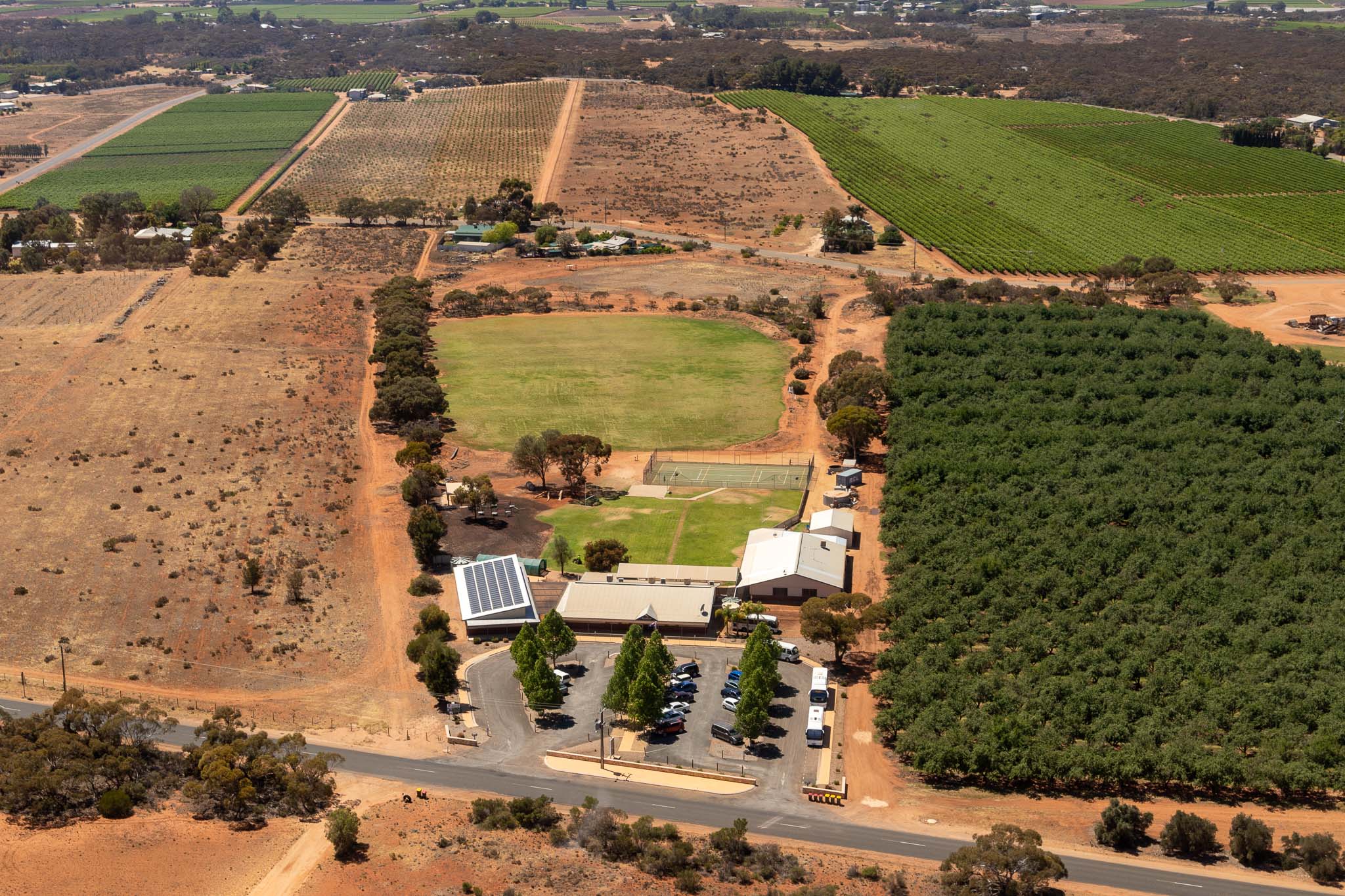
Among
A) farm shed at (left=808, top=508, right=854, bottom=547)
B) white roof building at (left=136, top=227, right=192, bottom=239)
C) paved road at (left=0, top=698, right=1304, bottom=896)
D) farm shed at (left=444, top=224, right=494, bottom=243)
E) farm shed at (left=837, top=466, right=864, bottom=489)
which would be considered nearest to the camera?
paved road at (left=0, top=698, right=1304, bottom=896)

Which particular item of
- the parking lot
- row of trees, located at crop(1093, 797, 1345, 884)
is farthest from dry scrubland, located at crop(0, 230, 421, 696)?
row of trees, located at crop(1093, 797, 1345, 884)

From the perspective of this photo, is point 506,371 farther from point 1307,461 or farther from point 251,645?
point 1307,461

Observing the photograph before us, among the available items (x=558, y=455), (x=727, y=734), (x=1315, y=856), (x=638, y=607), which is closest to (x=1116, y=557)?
(x=1315, y=856)

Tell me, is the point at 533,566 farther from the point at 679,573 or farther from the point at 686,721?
the point at 686,721

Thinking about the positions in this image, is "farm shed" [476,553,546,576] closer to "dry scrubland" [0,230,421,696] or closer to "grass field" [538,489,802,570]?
"grass field" [538,489,802,570]

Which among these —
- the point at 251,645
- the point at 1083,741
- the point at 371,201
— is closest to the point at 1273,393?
the point at 1083,741

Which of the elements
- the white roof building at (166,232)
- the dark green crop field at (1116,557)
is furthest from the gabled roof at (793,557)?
the white roof building at (166,232)

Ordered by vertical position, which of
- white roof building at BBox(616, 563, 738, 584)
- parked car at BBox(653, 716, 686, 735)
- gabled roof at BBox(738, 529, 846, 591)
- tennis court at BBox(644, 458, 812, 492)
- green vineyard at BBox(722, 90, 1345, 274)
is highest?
green vineyard at BBox(722, 90, 1345, 274)
